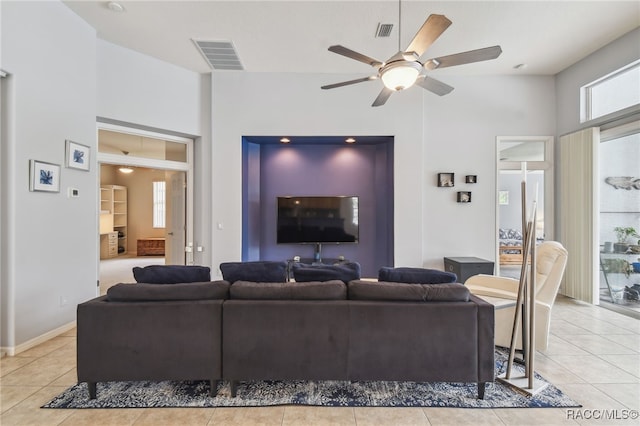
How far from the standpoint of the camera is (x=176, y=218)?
522 centimetres

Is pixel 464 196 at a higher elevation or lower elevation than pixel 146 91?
lower

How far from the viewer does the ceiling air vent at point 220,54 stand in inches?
160

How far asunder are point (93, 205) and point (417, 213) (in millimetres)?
4738

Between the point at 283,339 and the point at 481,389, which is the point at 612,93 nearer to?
the point at 481,389

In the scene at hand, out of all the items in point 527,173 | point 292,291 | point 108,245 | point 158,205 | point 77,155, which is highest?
point 527,173

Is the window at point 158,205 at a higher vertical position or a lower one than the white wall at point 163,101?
lower

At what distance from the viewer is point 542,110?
507 centimetres

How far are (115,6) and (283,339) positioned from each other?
13.3 feet

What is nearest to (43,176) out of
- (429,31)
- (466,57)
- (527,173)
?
(429,31)

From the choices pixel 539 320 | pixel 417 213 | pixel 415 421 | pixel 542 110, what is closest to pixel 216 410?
pixel 415 421

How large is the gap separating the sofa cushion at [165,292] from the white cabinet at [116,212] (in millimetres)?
7882

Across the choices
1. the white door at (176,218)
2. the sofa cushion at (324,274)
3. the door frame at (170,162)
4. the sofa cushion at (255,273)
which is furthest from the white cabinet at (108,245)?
the sofa cushion at (324,274)

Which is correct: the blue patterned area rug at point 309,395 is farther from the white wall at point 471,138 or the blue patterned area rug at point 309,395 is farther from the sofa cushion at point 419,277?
the white wall at point 471,138

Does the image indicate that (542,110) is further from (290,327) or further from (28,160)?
(28,160)
